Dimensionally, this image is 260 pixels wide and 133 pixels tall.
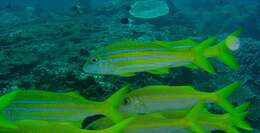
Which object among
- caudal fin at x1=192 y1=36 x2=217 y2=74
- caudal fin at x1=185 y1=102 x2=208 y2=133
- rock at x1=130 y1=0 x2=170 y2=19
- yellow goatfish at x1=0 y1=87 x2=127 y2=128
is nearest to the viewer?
yellow goatfish at x1=0 y1=87 x2=127 y2=128

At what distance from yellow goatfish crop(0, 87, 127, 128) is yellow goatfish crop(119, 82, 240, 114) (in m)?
0.19

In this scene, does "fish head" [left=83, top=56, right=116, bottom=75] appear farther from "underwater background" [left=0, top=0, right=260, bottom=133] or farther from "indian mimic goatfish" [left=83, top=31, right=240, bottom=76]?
"underwater background" [left=0, top=0, right=260, bottom=133]

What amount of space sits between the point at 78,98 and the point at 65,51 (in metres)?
4.29

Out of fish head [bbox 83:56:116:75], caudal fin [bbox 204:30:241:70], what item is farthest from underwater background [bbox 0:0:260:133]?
fish head [bbox 83:56:116:75]

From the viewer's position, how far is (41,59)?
593cm

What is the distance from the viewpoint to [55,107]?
7.50ft

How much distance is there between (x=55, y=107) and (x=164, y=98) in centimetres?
94

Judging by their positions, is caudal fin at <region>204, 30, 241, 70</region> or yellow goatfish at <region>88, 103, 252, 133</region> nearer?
yellow goatfish at <region>88, 103, 252, 133</region>

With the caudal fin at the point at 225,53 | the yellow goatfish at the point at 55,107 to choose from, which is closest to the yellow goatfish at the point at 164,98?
the yellow goatfish at the point at 55,107

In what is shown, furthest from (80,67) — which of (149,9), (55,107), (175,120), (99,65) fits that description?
(149,9)

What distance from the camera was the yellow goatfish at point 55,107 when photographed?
2.22m

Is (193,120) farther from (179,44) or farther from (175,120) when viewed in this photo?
(179,44)

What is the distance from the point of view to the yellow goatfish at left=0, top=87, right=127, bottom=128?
7.27ft

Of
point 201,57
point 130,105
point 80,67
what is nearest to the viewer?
point 130,105
